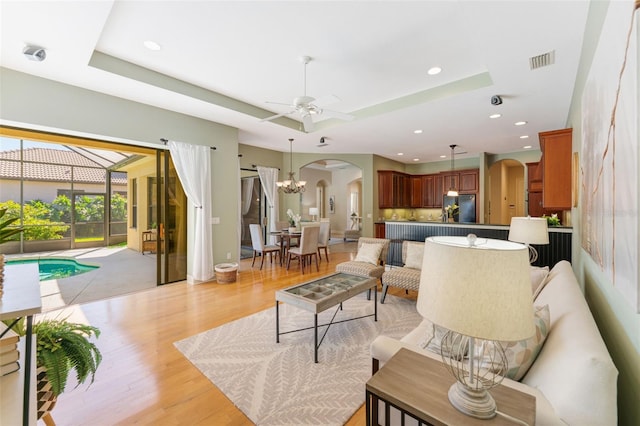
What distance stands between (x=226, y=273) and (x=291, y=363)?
9.33 ft

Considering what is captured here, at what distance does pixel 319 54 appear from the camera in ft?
10.3

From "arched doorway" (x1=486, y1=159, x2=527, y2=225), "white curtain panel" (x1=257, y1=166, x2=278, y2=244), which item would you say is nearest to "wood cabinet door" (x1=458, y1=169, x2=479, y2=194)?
"arched doorway" (x1=486, y1=159, x2=527, y2=225)

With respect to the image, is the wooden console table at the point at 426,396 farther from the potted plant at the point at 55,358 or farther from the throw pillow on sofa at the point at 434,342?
the potted plant at the point at 55,358

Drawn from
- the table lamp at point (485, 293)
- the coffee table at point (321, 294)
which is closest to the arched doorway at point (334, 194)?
the coffee table at point (321, 294)

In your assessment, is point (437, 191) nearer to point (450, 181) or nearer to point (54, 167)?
point (450, 181)

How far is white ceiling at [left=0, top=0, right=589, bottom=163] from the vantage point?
7.73 ft

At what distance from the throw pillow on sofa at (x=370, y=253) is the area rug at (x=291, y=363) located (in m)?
0.89

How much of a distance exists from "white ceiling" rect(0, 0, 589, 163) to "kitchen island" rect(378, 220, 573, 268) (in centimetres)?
193

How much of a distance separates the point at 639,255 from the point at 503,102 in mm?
4043

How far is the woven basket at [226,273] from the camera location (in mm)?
4875

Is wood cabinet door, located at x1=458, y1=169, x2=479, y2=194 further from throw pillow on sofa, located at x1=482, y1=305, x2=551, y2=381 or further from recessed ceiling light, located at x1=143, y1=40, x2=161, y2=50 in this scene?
recessed ceiling light, located at x1=143, y1=40, x2=161, y2=50

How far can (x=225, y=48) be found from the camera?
9.96 ft

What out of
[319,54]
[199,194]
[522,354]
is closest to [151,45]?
[319,54]

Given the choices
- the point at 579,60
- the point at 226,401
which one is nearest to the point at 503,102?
the point at 579,60
